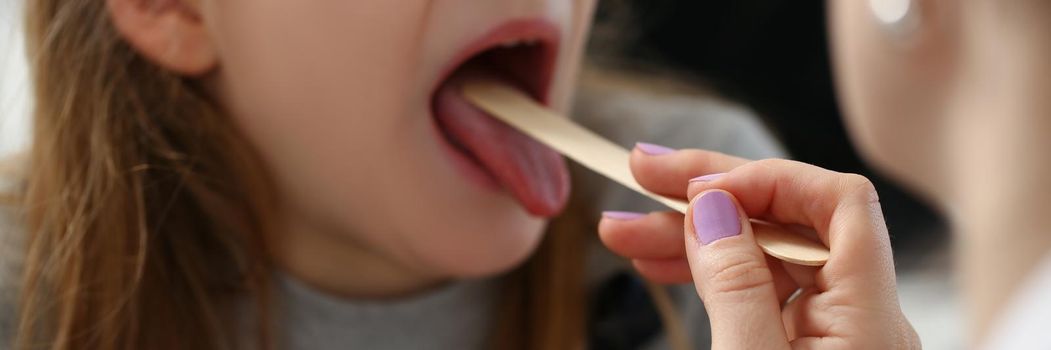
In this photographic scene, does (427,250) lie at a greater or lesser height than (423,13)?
lesser

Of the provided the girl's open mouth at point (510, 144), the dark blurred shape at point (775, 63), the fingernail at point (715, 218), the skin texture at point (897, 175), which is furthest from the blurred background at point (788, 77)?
the fingernail at point (715, 218)

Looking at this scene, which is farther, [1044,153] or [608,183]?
[608,183]

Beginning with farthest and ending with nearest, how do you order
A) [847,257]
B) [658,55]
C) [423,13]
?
[658,55], [423,13], [847,257]

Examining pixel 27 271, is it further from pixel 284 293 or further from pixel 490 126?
pixel 490 126

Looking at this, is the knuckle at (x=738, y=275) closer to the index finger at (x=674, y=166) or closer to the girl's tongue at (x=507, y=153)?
the index finger at (x=674, y=166)

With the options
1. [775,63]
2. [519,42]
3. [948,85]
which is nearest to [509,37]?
[519,42]

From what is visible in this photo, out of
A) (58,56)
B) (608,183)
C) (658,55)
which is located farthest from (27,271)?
(658,55)

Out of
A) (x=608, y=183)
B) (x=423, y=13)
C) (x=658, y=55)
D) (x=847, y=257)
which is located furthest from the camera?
(x=658, y=55)
